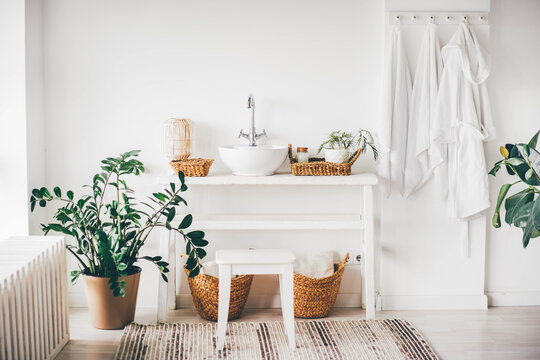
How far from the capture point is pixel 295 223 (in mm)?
3309

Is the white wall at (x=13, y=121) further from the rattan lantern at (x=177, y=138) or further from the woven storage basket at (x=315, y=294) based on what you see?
the woven storage basket at (x=315, y=294)

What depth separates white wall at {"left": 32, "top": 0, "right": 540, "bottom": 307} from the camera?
11.4 ft

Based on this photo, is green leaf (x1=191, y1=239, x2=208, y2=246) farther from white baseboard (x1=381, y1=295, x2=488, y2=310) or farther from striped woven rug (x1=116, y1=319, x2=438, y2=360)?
white baseboard (x1=381, y1=295, x2=488, y2=310)

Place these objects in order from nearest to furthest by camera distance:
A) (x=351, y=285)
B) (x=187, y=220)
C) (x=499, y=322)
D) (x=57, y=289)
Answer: (x=57, y=289) < (x=187, y=220) < (x=499, y=322) < (x=351, y=285)

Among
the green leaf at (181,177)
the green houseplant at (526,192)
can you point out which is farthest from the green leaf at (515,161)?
the green leaf at (181,177)

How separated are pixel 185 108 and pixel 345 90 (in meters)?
0.95

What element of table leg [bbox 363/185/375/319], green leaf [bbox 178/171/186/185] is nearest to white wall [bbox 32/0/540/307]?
table leg [bbox 363/185/375/319]

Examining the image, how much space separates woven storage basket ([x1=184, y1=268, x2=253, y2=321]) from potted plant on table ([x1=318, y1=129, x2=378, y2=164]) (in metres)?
0.83

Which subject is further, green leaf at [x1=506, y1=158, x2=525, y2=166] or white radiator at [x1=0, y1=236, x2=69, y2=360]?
green leaf at [x1=506, y1=158, x2=525, y2=166]

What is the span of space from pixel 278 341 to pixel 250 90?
1.45m

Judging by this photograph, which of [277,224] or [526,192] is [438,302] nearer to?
[526,192]

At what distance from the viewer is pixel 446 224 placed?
3559 mm

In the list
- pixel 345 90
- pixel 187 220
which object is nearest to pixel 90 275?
pixel 187 220

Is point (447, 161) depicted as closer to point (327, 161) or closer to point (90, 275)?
point (327, 161)
